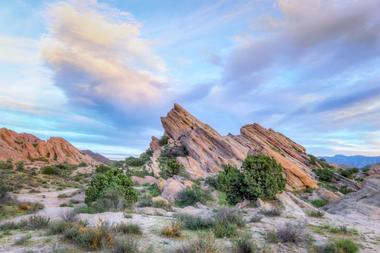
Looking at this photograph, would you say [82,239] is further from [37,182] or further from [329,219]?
[37,182]

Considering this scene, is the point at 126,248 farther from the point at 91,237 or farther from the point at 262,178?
the point at 262,178

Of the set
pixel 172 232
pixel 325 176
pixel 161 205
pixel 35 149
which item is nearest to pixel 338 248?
pixel 172 232

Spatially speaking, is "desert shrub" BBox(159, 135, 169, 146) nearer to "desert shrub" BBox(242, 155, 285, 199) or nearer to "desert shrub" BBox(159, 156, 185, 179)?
"desert shrub" BBox(159, 156, 185, 179)

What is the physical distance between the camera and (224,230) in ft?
38.1

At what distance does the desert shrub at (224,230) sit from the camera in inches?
451

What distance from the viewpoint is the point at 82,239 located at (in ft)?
32.7

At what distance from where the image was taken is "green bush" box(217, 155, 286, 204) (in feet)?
74.7

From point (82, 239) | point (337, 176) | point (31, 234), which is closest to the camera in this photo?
point (82, 239)

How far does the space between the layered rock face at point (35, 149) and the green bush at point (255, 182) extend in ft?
189

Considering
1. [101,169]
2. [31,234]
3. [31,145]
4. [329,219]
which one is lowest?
[31,234]

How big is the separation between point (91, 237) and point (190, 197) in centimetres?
1647

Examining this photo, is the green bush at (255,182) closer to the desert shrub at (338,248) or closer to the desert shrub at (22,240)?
the desert shrub at (338,248)

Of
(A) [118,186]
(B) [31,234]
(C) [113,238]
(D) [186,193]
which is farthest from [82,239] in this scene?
(D) [186,193]

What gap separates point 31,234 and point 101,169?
44.4m
